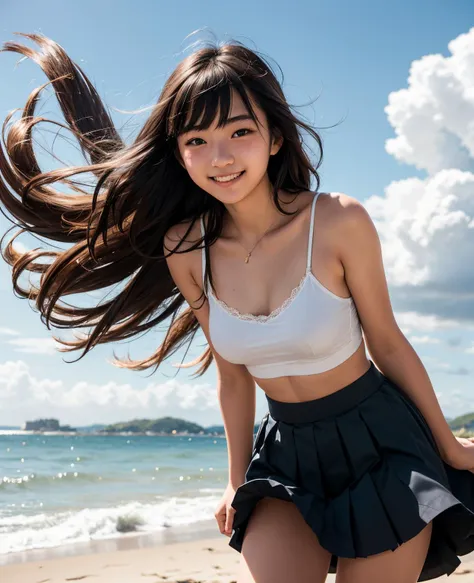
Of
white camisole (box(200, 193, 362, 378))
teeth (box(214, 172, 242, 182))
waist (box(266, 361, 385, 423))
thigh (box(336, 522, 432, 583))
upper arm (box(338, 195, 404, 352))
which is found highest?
teeth (box(214, 172, 242, 182))

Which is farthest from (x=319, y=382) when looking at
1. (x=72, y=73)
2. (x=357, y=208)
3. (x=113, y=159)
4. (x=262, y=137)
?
(x=72, y=73)

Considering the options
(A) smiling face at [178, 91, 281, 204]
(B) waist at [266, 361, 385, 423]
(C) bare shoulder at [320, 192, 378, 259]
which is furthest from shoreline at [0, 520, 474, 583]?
(A) smiling face at [178, 91, 281, 204]

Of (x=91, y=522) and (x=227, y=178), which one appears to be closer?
(x=227, y=178)

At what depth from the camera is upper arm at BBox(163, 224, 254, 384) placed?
297cm

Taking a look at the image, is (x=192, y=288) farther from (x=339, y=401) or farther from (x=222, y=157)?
(x=339, y=401)

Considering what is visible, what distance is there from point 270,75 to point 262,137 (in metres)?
0.25

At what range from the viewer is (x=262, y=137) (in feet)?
8.72

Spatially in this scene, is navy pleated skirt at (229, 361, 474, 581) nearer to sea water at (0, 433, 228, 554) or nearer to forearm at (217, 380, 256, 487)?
forearm at (217, 380, 256, 487)

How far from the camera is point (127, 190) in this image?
10.5ft

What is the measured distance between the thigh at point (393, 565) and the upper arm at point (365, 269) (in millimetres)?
647

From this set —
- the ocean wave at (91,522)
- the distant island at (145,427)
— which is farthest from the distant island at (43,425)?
the ocean wave at (91,522)

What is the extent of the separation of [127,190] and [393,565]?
1.74 meters

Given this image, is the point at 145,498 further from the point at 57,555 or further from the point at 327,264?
the point at 327,264

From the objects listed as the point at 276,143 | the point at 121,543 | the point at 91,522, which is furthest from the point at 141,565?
the point at 276,143
